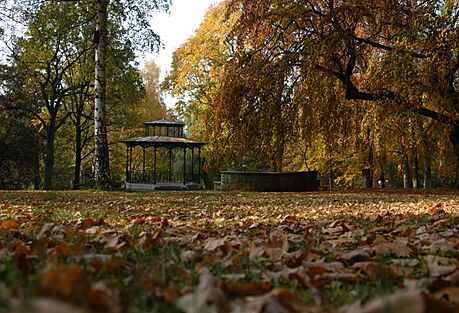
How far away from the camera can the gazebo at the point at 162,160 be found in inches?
858

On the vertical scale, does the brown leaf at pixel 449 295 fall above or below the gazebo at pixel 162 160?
below

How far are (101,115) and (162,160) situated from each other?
71.5ft

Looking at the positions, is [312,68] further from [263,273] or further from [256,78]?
[263,273]

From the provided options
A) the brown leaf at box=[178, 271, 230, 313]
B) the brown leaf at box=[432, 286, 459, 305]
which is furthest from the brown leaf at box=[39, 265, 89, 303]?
the brown leaf at box=[432, 286, 459, 305]

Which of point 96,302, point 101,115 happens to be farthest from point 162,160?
point 96,302

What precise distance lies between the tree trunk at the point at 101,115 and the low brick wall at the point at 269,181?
536 cm

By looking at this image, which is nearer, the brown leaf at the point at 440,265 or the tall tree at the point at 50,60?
the brown leaf at the point at 440,265

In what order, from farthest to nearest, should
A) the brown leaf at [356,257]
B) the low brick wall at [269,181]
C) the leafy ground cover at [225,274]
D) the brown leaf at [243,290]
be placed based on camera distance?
the low brick wall at [269,181] < the brown leaf at [356,257] < the brown leaf at [243,290] < the leafy ground cover at [225,274]

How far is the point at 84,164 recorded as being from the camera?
33.3 meters

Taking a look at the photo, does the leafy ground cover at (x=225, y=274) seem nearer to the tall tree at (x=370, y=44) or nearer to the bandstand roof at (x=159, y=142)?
the tall tree at (x=370, y=44)

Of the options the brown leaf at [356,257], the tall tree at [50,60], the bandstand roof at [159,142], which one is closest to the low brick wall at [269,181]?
the bandstand roof at [159,142]

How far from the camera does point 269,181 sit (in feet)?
51.5

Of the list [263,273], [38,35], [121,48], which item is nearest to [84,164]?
[121,48]

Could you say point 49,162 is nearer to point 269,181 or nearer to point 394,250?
point 269,181
